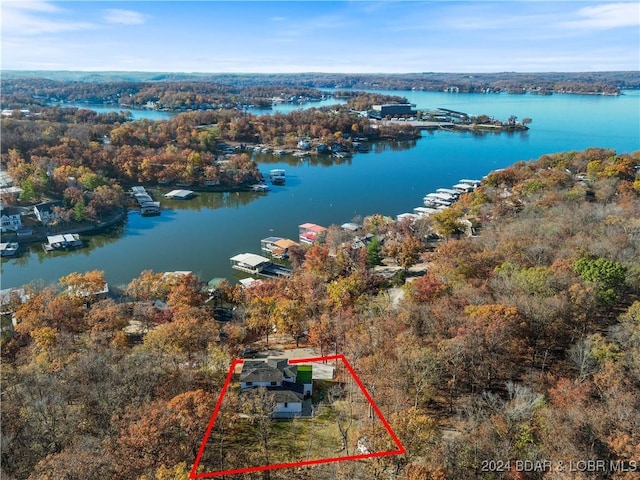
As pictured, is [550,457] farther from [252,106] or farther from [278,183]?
[252,106]

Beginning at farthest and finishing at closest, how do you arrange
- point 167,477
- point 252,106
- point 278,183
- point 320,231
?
point 252,106 → point 278,183 → point 320,231 → point 167,477

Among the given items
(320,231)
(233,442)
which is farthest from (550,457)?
(320,231)

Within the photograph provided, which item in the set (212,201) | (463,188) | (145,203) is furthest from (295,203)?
(463,188)

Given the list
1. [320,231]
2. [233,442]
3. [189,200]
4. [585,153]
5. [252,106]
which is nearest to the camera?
[233,442]

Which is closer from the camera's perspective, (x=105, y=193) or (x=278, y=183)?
(x=105, y=193)

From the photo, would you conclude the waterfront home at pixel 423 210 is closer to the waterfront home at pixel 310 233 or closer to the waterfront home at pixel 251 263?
the waterfront home at pixel 310 233

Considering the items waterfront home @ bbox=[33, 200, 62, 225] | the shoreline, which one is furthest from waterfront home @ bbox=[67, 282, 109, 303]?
waterfront home @ bbox=[33, 200, 62, 225]
